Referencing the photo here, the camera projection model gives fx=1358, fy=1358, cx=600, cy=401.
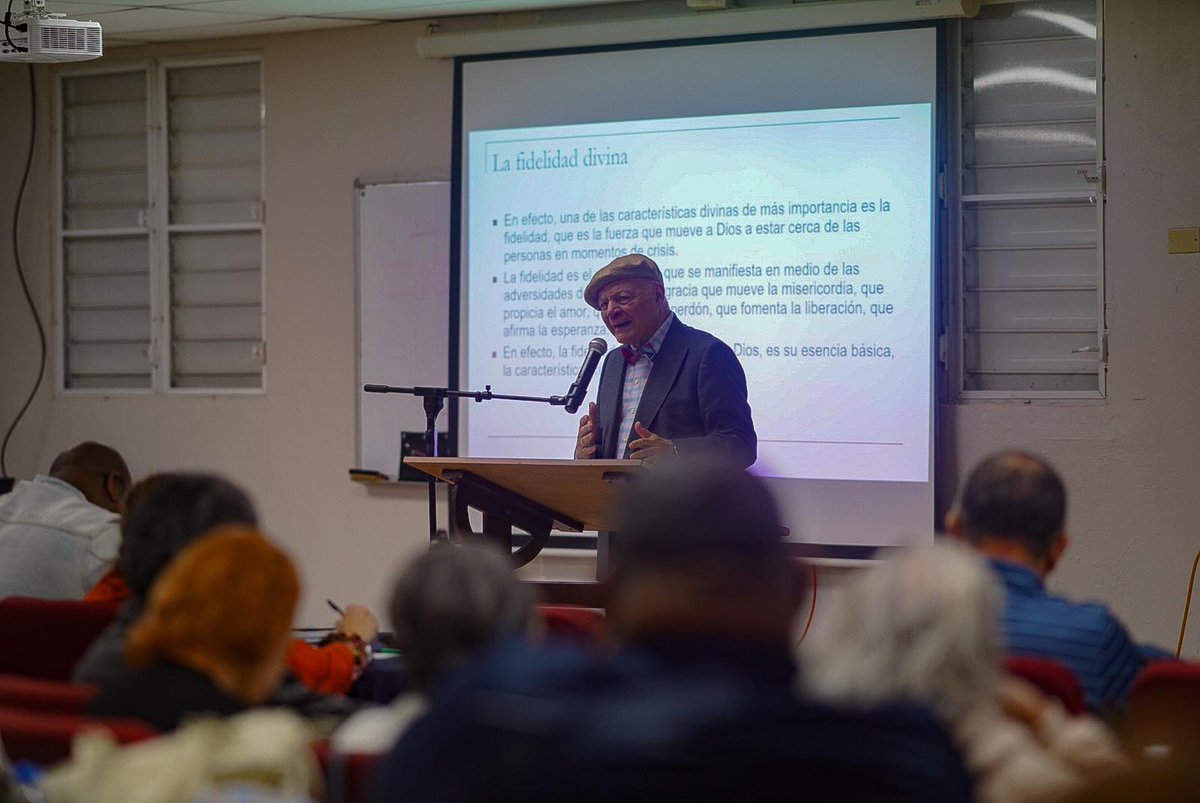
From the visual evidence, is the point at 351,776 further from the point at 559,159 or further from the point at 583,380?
the point at 559,159

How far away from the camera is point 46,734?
1728 mm

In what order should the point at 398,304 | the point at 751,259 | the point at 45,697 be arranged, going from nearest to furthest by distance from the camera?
the point at 45,697
the point at 751,259
the point at 398,304

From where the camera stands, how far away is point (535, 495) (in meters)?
4.21

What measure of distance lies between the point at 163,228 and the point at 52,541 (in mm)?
3867

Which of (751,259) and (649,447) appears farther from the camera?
(751,259)

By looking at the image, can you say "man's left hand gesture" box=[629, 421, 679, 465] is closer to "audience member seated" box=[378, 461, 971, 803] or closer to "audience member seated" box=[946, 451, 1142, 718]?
"audience member seated" box=[946, 451, 1142, 718]

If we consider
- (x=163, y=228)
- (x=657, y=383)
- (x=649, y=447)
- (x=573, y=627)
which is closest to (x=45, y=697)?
(x=573, y=627)

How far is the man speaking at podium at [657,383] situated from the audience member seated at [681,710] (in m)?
2.82

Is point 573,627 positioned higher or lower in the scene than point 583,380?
lower

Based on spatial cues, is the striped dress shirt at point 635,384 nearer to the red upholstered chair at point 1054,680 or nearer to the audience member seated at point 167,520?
the audience member seated at point 167,520

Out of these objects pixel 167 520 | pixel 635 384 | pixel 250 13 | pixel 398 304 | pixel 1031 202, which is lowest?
pixel 167 520

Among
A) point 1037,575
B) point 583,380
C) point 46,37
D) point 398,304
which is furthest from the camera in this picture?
point 398,304

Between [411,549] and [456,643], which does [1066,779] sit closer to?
[456,643]

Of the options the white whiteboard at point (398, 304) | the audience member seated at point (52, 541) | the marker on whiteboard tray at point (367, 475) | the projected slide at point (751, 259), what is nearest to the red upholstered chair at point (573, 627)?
the audience member seated at point (52, 541)
